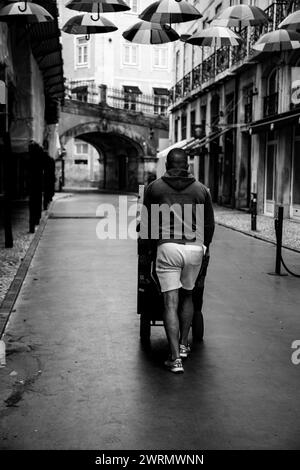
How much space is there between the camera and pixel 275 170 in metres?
22.3

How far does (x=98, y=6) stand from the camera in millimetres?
10586

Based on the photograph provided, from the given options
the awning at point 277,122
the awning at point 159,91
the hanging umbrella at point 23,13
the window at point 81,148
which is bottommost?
the awning at point 277,122

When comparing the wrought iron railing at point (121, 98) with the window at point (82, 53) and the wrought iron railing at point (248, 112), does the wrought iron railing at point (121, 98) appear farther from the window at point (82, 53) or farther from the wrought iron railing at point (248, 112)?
the wrought iron railing at point (248, 112)

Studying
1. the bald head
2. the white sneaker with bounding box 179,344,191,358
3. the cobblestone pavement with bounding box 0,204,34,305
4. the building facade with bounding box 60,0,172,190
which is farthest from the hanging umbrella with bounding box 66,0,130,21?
the building facade with bounding box 60,0,172,190

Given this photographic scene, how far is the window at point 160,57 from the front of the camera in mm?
54562

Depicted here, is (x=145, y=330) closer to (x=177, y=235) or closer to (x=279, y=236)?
(x=177, y=235)

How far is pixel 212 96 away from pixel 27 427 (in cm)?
2779

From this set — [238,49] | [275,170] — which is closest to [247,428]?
[275,170]

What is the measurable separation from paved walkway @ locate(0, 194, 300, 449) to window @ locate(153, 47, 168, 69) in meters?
47.8

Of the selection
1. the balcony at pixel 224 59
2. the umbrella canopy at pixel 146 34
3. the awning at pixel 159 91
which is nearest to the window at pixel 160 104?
the awning at pixel 159 91

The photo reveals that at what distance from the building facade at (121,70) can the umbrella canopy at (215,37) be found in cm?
3656

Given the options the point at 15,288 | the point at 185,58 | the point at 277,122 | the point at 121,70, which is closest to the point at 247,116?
the point at 277,122

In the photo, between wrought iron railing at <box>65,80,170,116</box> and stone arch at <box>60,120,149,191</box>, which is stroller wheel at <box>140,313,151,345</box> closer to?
stone arch at <box>60,120,149,191</box>
